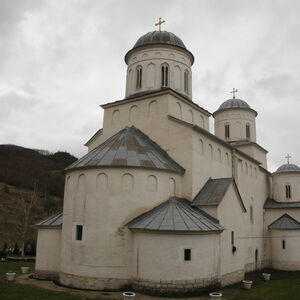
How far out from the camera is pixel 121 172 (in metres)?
17.2

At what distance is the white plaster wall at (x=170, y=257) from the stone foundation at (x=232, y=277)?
6.85ft

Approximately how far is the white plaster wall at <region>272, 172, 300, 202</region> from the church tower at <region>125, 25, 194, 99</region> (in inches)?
547

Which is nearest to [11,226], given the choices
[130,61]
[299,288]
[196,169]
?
[130,61]

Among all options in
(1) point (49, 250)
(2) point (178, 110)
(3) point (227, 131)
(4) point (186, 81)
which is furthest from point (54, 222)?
(3) point (227, 131)

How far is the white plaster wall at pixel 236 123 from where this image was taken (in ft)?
111

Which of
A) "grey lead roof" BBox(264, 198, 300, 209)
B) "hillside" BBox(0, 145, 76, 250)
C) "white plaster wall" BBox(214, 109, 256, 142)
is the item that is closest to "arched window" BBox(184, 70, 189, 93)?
"white plaster wall" BBox(214, 109, 256, 142)

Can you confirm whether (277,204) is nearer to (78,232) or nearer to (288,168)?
(288,168)

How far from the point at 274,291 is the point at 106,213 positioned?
9972 mm

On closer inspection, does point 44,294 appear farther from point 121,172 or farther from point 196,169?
point 196,169

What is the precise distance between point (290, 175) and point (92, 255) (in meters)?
22.6

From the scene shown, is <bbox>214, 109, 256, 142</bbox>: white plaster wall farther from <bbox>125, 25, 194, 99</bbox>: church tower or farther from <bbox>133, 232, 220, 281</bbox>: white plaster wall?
<bbox>133, 232, 220, 281</bbox>: white plaster wall

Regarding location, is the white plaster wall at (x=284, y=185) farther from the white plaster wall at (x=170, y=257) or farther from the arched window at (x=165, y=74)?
the white plaster wall at (x=170, y=257)

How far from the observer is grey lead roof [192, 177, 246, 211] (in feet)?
60.6

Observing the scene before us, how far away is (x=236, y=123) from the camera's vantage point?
34.2 metres
